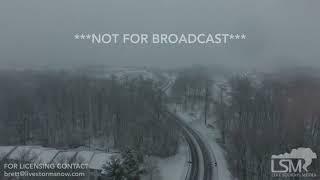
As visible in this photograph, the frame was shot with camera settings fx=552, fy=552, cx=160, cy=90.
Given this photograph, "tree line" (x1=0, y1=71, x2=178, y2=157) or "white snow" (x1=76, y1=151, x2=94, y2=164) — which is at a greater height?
"tree line" (x1=0, y1=71, x2=178, y2=157)

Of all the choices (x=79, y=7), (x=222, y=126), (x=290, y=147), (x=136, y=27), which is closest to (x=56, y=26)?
(x=79, y=7)

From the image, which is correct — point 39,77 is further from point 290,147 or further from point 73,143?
point 290,147

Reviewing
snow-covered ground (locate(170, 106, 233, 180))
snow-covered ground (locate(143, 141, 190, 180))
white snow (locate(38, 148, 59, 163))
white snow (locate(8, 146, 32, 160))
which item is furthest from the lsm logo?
white snow (locate(8, 146, 32, 160))

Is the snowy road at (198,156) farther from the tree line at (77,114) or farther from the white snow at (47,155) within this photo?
the white snow at (47,155)

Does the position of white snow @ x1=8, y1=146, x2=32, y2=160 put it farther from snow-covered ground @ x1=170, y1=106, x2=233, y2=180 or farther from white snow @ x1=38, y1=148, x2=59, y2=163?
snow-covered ground @ x1=170, y1=106, x2=233, y2=180

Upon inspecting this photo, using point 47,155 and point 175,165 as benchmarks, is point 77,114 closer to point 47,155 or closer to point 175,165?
point 47,155

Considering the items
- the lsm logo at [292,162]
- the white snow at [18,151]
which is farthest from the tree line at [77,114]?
the lsm logo at [292,162]

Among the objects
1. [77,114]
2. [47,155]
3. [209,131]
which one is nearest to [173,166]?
[209,131]
